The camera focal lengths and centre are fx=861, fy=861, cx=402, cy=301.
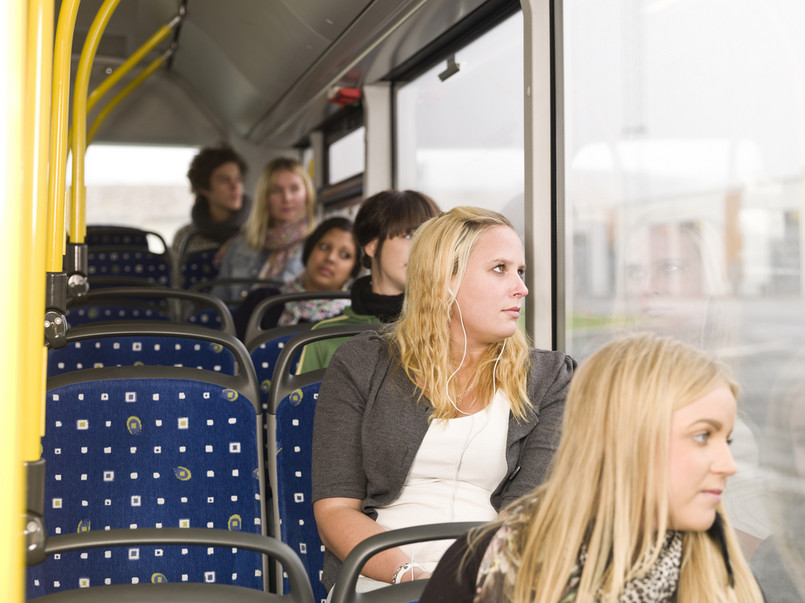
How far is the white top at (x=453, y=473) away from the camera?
1806 millimetres

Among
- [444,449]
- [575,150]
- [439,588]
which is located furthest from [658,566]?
[575,150]

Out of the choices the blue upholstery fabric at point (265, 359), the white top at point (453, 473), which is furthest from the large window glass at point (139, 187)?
the white top at point (453, 473)

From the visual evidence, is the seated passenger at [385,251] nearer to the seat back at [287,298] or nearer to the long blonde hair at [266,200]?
the seat back at [287,298]

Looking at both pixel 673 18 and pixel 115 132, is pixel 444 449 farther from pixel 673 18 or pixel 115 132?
pixel 115 132

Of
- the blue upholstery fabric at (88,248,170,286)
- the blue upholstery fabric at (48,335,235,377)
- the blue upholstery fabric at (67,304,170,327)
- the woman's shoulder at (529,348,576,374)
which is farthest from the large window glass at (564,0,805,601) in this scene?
the blue upholstery fabric at (88,248,170,286)

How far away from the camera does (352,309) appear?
2605mm

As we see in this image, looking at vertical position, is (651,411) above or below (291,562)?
above

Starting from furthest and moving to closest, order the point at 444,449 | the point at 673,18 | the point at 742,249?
1. the point at 673,18
2. the point at 444,449
3. the point at 742,249

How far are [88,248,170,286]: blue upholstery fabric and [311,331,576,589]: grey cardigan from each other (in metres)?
3.48

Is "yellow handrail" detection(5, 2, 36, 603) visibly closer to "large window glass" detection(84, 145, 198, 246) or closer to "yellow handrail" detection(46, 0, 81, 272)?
"yellow handrail" detection(46, 0, 81, 272)

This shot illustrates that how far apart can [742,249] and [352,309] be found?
4.04 ft

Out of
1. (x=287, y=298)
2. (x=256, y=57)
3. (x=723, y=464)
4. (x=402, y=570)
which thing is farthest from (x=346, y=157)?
(x=723, y=464)

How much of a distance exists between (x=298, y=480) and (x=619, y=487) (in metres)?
1.23

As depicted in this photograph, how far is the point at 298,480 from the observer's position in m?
2.02
